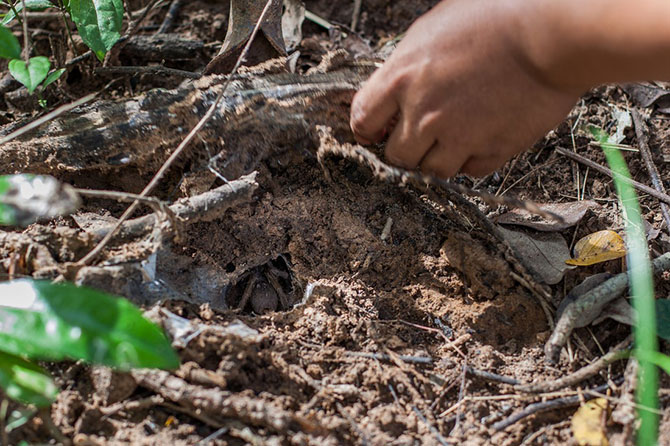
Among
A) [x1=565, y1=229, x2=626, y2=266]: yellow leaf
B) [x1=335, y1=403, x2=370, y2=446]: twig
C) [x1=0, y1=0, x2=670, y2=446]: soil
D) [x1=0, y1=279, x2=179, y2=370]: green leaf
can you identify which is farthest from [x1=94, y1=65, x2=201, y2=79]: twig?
[x1=565, y1=229, x2=626, y2=266]: yellow leaf

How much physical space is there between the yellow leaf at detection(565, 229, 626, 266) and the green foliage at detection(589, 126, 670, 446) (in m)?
0.04

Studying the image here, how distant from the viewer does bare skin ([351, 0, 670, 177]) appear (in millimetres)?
1210

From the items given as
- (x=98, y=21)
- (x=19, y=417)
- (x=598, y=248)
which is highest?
(x=98, y=21)

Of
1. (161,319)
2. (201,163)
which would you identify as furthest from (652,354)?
(201,163)

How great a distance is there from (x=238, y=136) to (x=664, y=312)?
136 cm

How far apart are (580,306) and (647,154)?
0.85m

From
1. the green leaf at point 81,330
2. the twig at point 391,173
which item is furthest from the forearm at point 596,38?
the green leaf at point 81,330

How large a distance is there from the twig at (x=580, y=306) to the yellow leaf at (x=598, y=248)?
96 mm

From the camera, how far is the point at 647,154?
2094mm

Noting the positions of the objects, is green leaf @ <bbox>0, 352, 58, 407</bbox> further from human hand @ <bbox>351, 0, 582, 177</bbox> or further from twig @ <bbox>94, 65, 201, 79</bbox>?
twig @ <bbox>94, 65, 201, 79</bbox>

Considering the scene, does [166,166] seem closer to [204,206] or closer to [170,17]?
[204,206]

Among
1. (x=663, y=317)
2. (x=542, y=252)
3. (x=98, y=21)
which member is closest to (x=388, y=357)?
(x=542, y=252)

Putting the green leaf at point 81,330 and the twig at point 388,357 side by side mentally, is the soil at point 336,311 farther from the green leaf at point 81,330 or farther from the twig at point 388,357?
the green leaf at point 81,330

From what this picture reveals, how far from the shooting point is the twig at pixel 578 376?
148cm
